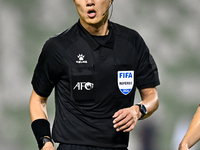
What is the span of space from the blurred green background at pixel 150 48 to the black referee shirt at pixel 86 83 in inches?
56.1

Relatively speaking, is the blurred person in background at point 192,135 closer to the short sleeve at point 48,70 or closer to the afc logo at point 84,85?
the afc logo at point 84,85

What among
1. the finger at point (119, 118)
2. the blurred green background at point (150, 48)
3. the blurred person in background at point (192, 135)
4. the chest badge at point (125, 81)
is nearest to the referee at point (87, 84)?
the chest badge at point (125, 81)

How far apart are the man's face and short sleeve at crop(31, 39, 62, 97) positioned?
0.79 ft

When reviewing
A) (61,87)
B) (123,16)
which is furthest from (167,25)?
(61,87)

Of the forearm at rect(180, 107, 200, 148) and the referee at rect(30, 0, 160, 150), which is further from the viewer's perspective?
the referee at rect(30, 0, 160, 150)

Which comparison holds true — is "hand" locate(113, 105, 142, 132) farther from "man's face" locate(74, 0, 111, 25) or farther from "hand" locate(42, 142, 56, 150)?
"man's face" locate(74, 0, 111, 25)

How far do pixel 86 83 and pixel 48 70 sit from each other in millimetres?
232

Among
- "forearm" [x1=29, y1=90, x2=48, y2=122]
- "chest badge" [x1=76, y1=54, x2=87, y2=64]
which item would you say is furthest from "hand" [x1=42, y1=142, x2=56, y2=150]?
"chest badge" [x1=76, y1=54, x2=87, y2=64]

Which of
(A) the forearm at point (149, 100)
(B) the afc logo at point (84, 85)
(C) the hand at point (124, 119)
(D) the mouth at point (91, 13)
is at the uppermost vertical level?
(D) the mouth at point (91, 13)

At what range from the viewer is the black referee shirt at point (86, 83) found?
8.13 feet

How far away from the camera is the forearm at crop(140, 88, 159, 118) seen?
259 centimetres

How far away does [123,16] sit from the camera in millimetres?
4051

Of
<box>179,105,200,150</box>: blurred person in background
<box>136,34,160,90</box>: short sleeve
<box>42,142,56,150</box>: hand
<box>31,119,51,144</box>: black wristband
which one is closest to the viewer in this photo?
<box>179,105,200,150</box>: blurred person in background

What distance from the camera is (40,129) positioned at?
8.20 feet
